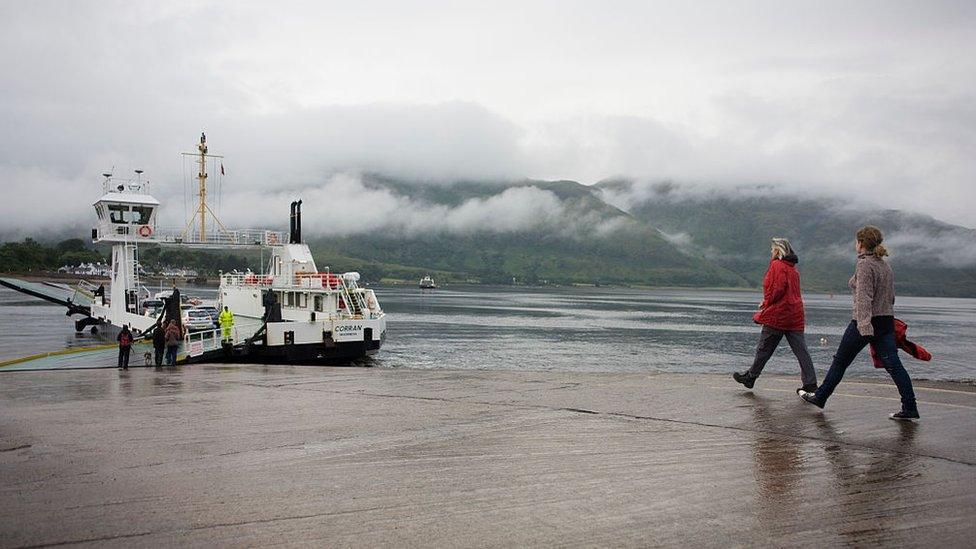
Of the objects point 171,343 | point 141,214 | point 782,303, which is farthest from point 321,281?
point 782,303

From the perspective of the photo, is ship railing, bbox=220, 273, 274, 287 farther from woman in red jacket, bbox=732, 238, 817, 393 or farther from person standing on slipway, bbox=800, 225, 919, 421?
person standing on slipway, bbox=800, 225, 919, 421

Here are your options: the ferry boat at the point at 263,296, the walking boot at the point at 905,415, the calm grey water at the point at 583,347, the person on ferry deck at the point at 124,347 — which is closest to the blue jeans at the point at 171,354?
the person on ferry deck at the point at 124,347

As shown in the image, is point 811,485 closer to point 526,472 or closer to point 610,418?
point 526,472

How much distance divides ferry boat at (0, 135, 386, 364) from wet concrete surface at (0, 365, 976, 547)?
2295 cm

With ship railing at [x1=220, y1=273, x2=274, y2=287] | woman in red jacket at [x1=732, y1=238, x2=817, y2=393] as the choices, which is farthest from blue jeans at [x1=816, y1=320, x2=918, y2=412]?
ship railing at [x1=220, y1=273, x2=274, y2=287]

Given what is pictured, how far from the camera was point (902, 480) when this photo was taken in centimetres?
567

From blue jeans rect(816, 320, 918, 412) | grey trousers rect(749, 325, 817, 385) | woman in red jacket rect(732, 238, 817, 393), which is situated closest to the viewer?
blue jeans rect(816, 320, 918, 412)

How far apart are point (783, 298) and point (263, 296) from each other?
3620cm

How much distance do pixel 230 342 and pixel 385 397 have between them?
23.6m

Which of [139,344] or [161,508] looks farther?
[139,344]

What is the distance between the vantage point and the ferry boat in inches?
1310

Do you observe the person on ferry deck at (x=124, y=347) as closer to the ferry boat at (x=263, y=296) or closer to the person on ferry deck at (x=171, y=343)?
the person on ferry deck at (x=171, y=343)

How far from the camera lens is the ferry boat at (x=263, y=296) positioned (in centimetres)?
3328

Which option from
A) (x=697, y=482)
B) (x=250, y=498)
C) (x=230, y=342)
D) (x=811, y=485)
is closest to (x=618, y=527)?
(x=697, y=482)
